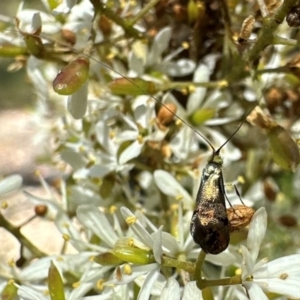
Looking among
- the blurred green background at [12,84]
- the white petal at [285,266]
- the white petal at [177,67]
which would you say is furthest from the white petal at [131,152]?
the blurred green background at [12,84]

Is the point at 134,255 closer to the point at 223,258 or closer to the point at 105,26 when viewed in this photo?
the point at 223,258

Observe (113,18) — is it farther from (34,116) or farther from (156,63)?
(34,116)

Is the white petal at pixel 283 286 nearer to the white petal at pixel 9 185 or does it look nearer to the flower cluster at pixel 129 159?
the flower cluster at pixel 129 159

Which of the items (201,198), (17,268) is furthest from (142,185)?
(201,198)

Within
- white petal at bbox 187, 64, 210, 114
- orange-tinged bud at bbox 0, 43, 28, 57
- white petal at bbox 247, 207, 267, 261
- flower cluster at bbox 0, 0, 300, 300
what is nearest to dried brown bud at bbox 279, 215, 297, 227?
flower cluster at bbox 0, 0, 300, 300

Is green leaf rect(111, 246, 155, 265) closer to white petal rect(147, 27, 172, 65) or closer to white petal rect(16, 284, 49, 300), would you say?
white petal rect(16, 284, 49, 300)
